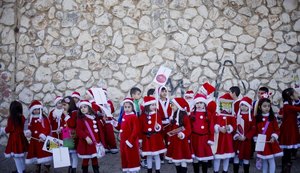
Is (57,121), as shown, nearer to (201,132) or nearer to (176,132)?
(176,132)

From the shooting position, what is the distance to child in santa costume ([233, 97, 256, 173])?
769cm

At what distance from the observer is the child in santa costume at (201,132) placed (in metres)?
7.52

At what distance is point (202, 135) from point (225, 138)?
0.43 meters

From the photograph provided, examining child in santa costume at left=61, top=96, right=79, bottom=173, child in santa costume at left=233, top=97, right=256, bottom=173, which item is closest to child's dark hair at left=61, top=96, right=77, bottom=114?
child in santa costume at left=61, top=96, right=79, bottom=173

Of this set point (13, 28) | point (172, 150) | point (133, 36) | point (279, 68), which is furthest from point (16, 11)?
point (279, 68)

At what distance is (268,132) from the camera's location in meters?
7.38

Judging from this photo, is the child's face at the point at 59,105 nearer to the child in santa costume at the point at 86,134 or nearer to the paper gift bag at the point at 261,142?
the child in santa costume at the point at 86,134

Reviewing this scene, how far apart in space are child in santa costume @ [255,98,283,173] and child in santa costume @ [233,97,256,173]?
17cm

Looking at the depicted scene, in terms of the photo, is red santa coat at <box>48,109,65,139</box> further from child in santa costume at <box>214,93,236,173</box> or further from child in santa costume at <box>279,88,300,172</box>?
child in santa costume at <box>279,88,300,172</box>

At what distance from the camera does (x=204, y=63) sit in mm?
10734

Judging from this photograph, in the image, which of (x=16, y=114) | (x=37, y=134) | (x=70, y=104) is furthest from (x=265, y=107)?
(x=16, y=114)

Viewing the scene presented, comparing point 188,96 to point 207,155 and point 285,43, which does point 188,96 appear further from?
point 285,43

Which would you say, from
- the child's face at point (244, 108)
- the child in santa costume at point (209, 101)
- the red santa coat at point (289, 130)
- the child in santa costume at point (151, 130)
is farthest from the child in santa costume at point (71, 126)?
the red santa coat at point (289, 130)

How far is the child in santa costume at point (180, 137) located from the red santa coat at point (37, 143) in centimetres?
239
